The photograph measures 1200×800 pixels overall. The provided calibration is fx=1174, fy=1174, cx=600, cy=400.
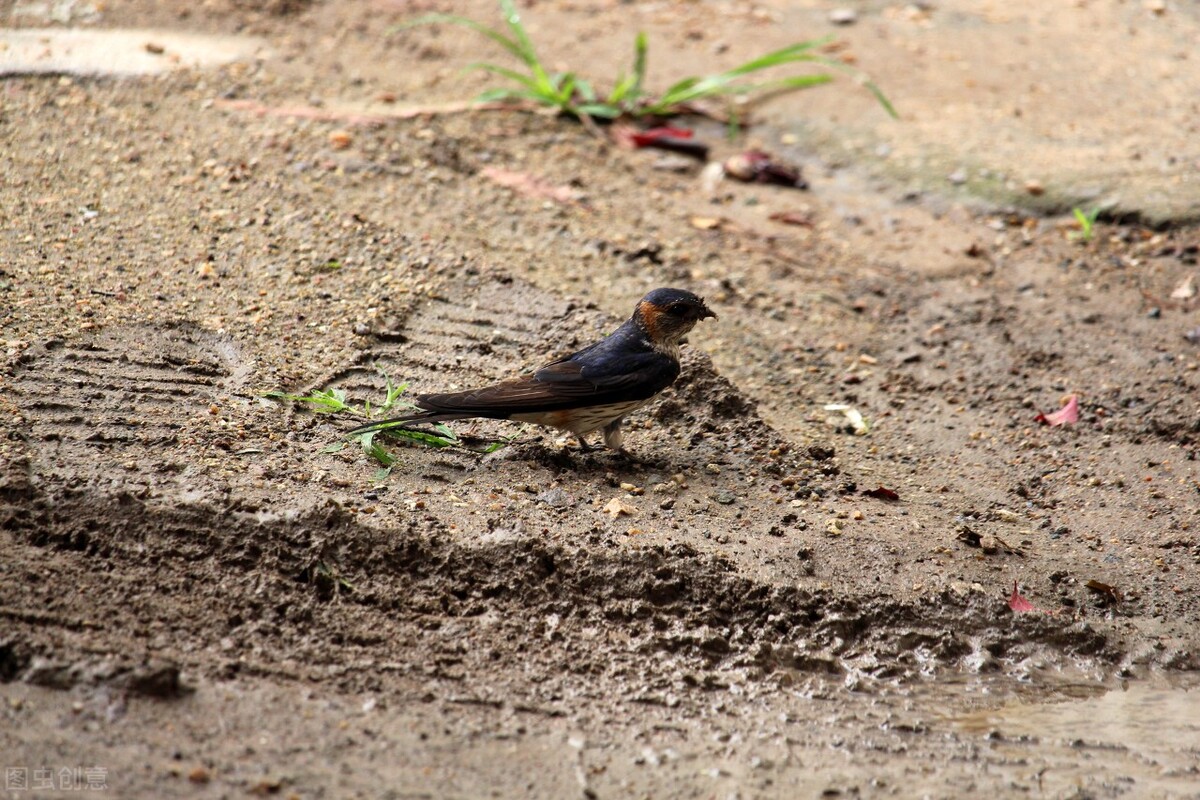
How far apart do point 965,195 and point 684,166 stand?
1819 mm

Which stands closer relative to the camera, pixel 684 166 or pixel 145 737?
pixel 145 737

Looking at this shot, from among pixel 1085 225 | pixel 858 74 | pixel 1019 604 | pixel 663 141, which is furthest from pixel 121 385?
pixel 858 74

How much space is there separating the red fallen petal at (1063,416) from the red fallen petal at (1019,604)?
1.49 metres

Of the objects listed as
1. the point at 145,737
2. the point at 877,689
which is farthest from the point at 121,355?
the point at 877,689

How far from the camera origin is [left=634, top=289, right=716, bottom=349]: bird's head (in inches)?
199

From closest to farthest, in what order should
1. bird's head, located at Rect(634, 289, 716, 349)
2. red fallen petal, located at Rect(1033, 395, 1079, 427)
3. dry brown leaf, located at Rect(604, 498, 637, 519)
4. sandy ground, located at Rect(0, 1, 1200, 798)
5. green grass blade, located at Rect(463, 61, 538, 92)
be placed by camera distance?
sandy ground, located at Rect(0, 1, 1200, 798) < dry brown leaf, located at Rect(604, 498, 637, 519) < bird's head, located at Rect(634, 289, 716, 349) < red fallen petal, located at Rect(1033, 395, 1079, 427) < green grass blade, located at Rect(463, 61, 538, 92)

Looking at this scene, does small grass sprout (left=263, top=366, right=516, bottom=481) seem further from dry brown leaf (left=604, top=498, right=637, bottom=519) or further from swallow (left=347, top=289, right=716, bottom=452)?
dry brown leaf (left=604, top=498, right=637, bottom=519)

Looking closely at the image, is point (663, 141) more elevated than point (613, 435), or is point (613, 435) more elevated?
point (663, 141)

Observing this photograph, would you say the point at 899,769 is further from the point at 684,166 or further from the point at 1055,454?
the point at 684,166

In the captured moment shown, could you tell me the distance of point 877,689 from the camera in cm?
404

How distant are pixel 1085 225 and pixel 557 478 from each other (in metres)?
3.98

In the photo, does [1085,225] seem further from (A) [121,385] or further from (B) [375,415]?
(A) [121,385]

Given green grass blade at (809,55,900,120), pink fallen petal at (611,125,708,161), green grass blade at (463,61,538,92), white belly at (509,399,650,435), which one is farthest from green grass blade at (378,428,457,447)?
green grass blade at (809,55,900,120)

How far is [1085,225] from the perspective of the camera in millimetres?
6969
